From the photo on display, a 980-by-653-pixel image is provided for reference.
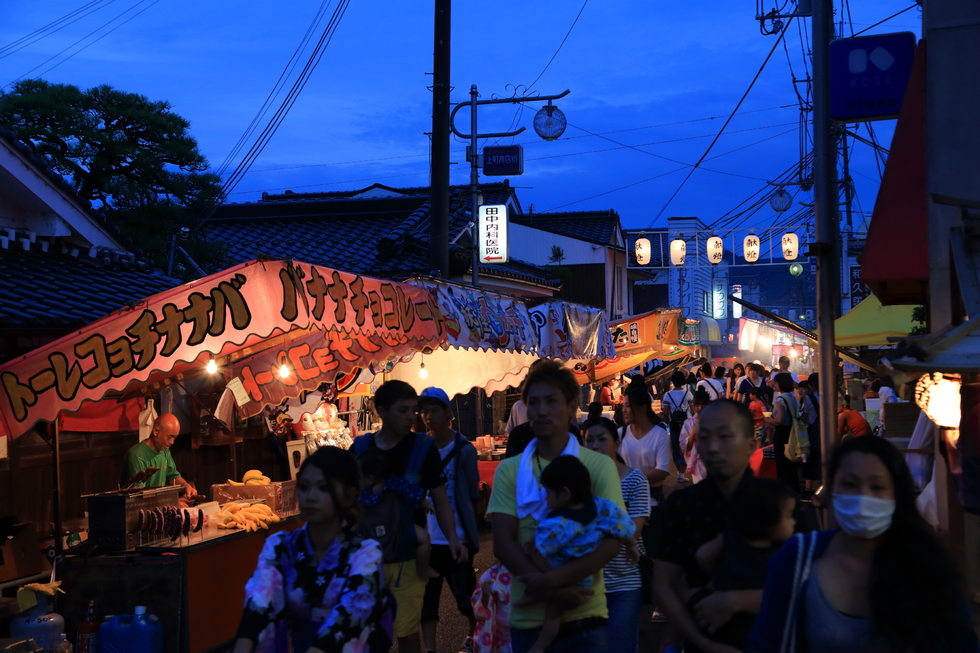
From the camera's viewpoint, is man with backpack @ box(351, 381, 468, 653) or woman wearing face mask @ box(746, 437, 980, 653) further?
man with backpack @ box(351, 381, 468, 653)

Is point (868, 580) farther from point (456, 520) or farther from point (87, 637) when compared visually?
point (87, 637)

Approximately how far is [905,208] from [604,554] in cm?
696

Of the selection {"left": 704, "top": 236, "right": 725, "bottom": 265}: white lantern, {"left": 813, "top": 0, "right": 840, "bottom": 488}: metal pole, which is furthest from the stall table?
{"left": 704, "top": 236, "right": 725, "bottom": 265}: white lantern

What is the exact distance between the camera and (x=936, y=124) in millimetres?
8578

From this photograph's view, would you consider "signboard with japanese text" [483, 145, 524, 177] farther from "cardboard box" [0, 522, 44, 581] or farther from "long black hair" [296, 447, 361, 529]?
"long black hair" [296, 447, 361, 529]

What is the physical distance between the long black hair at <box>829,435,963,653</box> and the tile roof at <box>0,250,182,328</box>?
731 centimetres

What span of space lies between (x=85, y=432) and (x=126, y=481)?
1293mm

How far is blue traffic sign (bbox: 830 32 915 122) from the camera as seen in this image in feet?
36.3

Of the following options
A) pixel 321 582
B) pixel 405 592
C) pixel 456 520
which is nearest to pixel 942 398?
pixel 456 520

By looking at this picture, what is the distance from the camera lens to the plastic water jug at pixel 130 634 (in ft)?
22.4

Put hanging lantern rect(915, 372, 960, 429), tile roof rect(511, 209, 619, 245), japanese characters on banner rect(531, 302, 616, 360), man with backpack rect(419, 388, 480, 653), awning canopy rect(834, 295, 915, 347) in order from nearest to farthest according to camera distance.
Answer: man with backpack rect(419, 388, 480, 653) → hanging lantern rect(915, 372, 960, 429) → awning canopy rect(834, 295, 915, 347) → japanese characters on banner rect(531, 302, 616, 360) → tile roof rect(511, 209, 619, 245)

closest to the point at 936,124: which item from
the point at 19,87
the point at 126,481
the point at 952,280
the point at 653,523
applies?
the point at 952,280

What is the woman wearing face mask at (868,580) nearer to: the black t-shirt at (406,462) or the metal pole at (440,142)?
the black t-shirt at (406,462)

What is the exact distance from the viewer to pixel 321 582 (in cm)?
367
